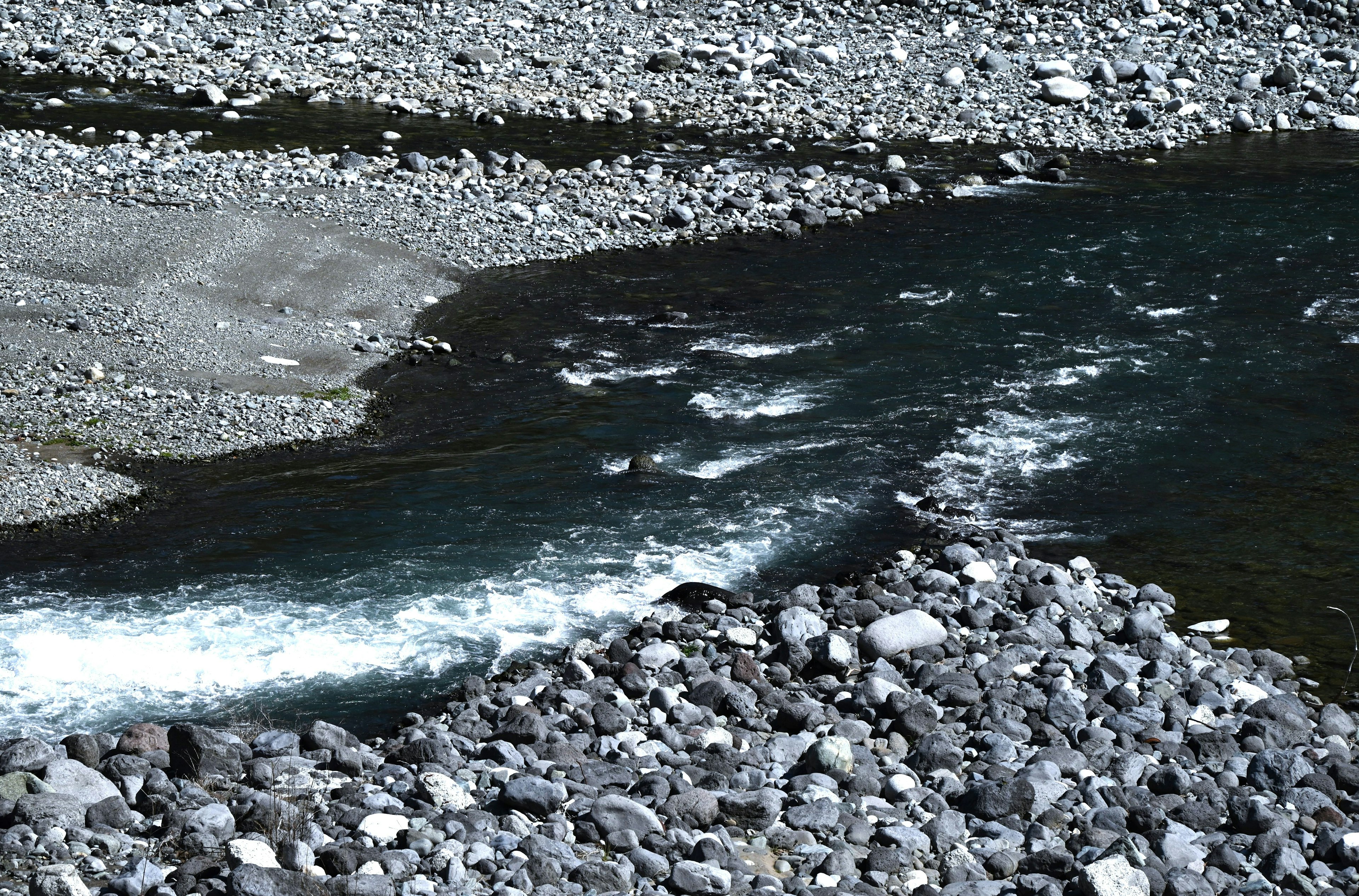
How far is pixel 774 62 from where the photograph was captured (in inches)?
1384

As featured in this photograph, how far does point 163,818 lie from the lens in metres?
9.23

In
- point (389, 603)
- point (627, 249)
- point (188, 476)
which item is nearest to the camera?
point (389, 603)

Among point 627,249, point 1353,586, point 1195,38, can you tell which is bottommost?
point 1353,586

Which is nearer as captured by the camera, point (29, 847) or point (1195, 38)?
point (29, 847)

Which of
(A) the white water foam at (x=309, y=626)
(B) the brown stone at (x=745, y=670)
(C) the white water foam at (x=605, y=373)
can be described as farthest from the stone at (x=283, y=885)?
(C) the white water foam at (x=605, y=373)

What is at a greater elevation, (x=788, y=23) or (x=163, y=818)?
(x=788, y=23)

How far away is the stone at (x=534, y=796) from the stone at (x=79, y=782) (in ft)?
8.49

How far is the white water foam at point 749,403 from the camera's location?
17.9m

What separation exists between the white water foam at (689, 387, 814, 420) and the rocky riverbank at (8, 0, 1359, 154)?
1268cm

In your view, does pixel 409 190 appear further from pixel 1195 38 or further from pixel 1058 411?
pixel 1195 38

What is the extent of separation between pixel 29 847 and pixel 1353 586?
11.8 meters

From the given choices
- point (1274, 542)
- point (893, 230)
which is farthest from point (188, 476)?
point (893, 230)

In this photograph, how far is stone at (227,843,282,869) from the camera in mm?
8531

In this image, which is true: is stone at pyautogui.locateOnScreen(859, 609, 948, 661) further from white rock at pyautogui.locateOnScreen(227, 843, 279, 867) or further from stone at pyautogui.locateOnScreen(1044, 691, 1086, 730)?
white rock at pyautogui.locateOnScreen(227, 843, 279, 867)
